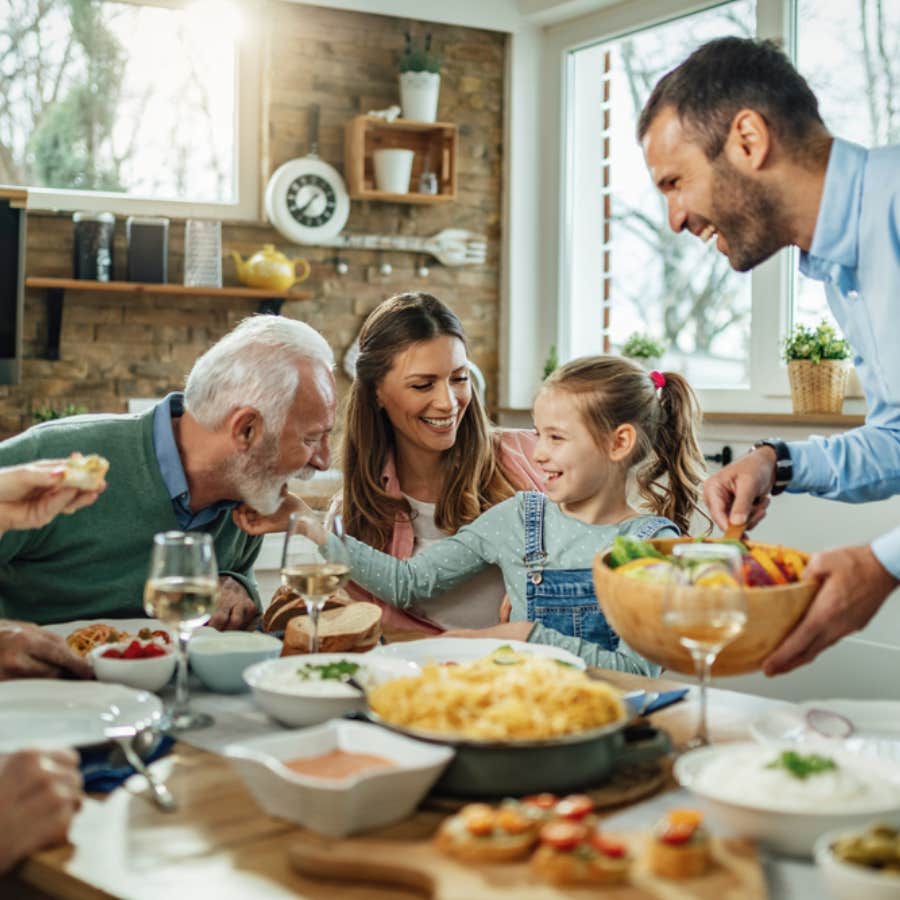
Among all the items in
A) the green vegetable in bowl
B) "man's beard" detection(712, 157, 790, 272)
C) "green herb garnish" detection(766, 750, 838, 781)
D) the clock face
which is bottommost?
"green herb garnish" detection(766, 750, 838, 781)

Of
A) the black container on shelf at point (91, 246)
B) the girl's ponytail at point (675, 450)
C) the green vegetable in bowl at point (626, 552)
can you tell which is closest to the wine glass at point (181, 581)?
the green vegetable in bowl at point (626, 552)

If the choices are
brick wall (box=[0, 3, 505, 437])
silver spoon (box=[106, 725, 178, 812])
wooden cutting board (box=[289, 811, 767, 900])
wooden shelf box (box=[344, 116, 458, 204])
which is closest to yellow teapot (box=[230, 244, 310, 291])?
brick wall (box=[0, 3, 505, 437])

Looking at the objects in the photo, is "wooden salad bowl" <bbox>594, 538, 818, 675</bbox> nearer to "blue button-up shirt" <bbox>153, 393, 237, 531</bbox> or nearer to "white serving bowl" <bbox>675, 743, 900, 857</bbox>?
"white serving bowl" <bbox>675, 743, 900, 857</bbox>

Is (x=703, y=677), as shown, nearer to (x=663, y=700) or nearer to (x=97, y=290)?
(x=663, y=700)

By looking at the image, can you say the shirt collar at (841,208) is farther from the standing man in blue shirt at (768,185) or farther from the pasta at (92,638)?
the pasta at (92,638)

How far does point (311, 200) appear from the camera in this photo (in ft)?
15.5

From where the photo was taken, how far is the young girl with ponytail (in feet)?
7.18

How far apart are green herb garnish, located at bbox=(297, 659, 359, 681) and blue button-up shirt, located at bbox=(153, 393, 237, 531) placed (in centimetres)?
81

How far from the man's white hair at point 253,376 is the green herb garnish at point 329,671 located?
0.86 meters

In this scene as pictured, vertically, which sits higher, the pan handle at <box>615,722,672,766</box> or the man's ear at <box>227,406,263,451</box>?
the man's ear at <box>227,406,263,451</box>

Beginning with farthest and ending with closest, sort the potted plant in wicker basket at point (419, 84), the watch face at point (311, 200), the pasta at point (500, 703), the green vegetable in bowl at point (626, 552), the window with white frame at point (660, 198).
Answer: the potted plant in wicker basket at point (419, 84)
the watch face at point (311, 200)
the window with white frame at point (660, 198)
the green vegetable in bowl at point (626, 552)
the pasta at point (500, 703)

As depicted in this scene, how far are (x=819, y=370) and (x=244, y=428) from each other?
2225 millimetres

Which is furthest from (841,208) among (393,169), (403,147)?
(403,147)

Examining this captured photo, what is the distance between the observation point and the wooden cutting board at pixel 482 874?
0.88m
